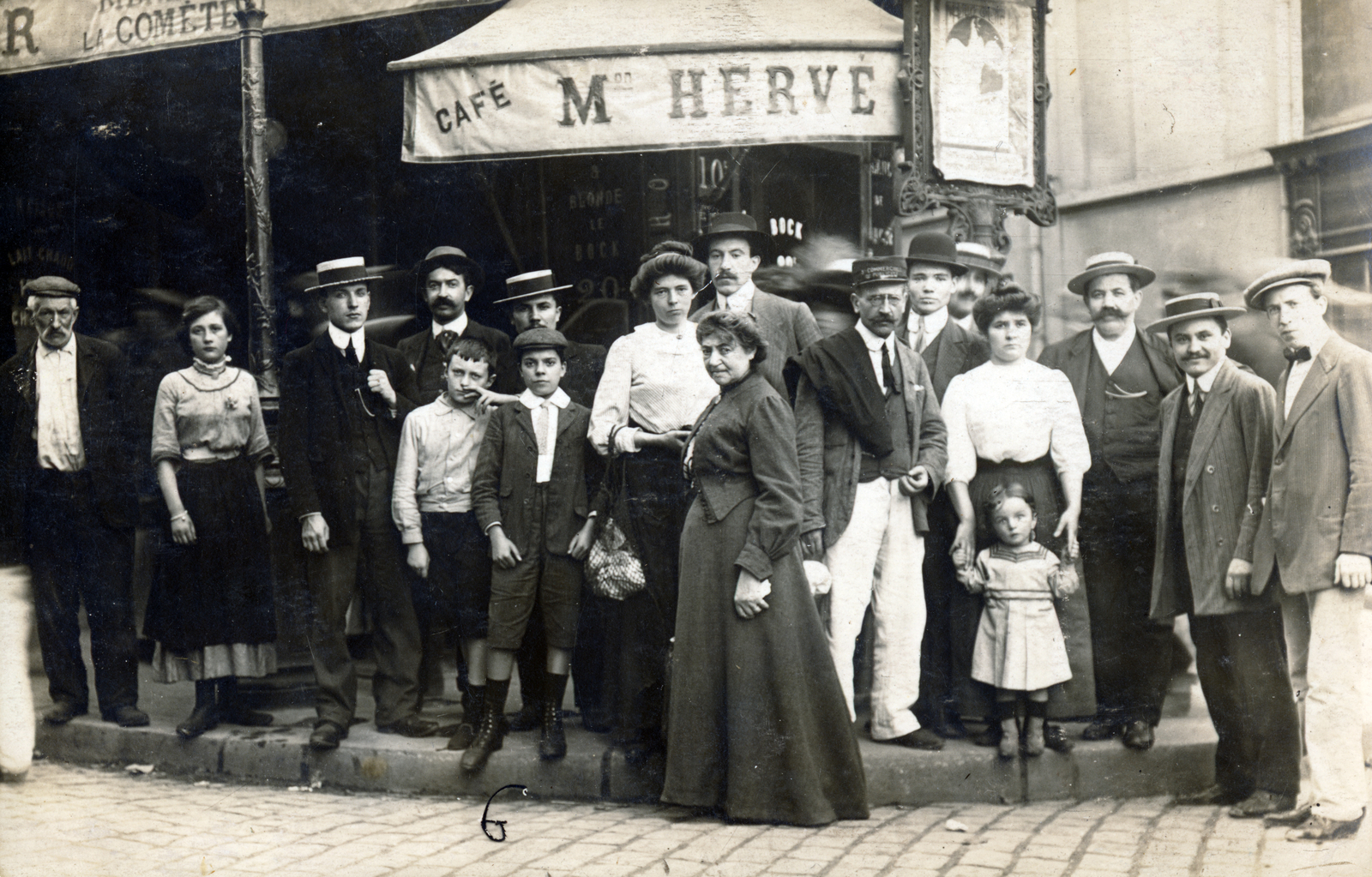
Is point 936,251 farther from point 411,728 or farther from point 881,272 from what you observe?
point 411,728

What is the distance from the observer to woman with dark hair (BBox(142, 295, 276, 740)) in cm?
532

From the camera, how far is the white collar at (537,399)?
511cm

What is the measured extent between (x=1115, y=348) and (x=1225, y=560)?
1.10 metres

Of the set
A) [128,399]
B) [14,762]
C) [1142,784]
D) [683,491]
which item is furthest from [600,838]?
[128,399]

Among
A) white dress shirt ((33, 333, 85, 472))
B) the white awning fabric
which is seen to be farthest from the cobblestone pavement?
the white awning fabric

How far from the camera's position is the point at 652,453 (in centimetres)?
497

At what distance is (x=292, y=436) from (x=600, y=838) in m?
2.39

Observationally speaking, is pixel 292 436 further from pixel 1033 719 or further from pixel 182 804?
pixel 1033 719

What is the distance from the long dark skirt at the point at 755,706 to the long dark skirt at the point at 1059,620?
79 centimetres

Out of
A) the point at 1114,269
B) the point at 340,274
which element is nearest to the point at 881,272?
the point at 1114,269

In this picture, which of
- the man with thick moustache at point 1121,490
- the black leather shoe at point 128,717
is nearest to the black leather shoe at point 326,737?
the black leather shoe at point 128,717

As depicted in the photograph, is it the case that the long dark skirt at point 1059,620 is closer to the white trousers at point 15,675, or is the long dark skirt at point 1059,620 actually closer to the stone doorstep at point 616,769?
the stone doorstep at point 616,769

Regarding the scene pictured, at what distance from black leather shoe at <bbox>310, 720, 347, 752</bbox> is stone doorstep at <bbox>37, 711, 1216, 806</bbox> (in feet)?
0.14

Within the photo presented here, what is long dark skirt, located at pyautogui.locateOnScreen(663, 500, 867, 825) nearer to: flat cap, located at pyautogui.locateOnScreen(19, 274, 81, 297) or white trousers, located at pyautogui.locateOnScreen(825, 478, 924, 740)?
white trousers, located at pyautogui.locateOnScreen(825, 478, 924, 740)
